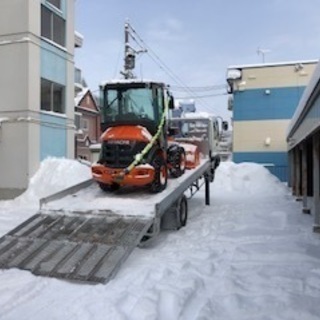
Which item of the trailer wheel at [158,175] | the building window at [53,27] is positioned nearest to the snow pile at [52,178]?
the building window at [53,27]

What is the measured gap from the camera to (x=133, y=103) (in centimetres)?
1016

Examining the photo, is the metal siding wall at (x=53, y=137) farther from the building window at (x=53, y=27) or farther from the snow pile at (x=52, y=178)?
the building window at (x=53, y=27)

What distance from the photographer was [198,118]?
600 inches

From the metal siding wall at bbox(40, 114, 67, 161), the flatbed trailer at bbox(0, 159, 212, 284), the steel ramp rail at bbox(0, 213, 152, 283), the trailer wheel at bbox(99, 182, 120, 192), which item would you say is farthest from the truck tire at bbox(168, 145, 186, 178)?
the metal siding wall at bbox(40, 114, 67, 161)

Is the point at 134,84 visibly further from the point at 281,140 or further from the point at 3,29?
the point at 281,140

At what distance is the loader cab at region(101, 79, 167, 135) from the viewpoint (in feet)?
32.8

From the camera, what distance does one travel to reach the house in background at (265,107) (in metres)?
26.4

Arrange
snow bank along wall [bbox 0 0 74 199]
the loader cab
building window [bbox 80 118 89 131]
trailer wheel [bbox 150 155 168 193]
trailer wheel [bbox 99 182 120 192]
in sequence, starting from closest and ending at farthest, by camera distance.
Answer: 1. trailer wheel [bbox 150 155 168 193]
2. the loader cab
3. trailer wheel [bbox 99 182 120 192]
4. snow bank along wall [bbox 0 0 74 199]
5. building window [bbox 80 118 89 131]

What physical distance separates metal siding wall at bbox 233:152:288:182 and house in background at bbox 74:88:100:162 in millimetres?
10755


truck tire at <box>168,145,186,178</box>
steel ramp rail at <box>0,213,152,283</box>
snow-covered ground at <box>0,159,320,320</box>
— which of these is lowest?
snow-covered ground at <box>0,159,320,320</box>

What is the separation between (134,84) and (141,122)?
2.88 feet

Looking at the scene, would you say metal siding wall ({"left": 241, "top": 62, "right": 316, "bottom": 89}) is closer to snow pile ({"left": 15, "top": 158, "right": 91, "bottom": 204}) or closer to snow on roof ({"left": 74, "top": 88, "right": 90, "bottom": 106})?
snow on roof ({"left": 74, "top": 88, "right": 90, "bottom": 106})

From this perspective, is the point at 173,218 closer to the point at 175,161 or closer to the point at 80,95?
the point at 175,161

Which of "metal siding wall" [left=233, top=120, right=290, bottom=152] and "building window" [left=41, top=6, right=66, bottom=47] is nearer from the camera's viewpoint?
"building window" [left=41, top=6, right=66, bottom=47]
